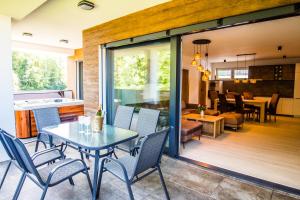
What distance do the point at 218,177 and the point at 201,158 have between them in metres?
0.71

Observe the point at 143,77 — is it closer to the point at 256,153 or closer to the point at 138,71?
the point at 138,71

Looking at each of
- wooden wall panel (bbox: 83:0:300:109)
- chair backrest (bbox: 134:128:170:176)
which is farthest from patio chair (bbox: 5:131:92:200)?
wooden wall panel (bbox: 83:0:300:109)

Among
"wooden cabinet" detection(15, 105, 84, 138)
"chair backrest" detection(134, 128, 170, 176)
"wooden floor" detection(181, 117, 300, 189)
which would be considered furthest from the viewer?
"wooden cabinet" detection(15, 105, 84, 138)

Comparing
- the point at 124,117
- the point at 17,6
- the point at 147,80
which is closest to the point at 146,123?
the point at 124,117

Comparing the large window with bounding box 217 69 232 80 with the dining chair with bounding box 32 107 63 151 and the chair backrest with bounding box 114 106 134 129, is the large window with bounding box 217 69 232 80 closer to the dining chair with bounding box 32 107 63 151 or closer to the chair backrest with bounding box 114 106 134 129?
the chair backrest with bounding box 114 106 134 129

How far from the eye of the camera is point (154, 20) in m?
3.34

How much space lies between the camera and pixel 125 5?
333cm

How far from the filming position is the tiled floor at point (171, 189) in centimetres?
222

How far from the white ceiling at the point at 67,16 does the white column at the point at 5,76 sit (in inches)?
20.6

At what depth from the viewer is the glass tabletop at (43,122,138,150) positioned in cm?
210

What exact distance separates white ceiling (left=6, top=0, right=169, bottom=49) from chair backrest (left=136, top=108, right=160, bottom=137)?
1826 millimetres

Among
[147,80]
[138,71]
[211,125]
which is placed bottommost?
[211,125]

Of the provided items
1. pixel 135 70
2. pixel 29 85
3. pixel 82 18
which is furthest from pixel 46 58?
pixel 135 70

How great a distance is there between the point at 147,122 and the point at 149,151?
1.00m
